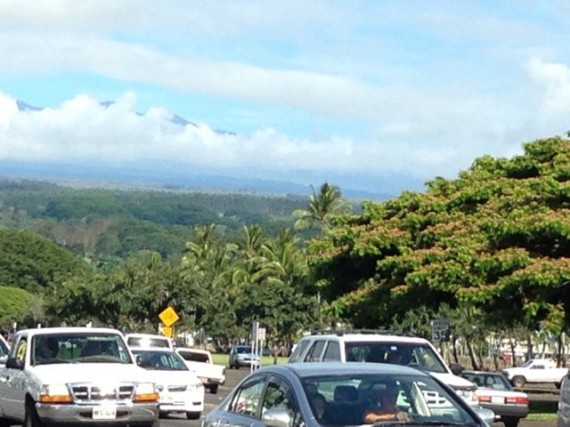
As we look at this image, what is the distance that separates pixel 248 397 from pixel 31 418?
7.51 meters

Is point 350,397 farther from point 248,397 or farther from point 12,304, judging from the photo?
point 12,304

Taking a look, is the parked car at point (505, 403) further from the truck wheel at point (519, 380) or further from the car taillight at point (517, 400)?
the truck wheel at point (519, 380)

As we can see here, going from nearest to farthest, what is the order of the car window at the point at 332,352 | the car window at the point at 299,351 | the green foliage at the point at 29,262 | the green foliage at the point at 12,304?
the car window at the point at 332,352 → the car window at the point at 299,351 → the green foliage at the point at 12,304 → the green foliage at the point at 29,262

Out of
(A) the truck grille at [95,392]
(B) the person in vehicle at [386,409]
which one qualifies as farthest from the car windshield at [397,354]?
(B) the person in vehicle at [386,409]

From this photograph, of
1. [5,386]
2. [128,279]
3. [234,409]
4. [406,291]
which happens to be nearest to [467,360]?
[128,279]

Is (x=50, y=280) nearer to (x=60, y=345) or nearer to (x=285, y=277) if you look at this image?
(x=285, y=277)

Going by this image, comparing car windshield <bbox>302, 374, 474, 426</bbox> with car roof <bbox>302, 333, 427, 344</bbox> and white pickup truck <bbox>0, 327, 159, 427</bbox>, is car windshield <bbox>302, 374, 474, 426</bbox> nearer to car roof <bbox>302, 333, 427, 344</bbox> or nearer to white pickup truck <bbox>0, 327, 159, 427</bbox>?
white pickup truck <bbox>0, 327, 159, 427</bbox>

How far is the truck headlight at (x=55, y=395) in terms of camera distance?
57.9ft

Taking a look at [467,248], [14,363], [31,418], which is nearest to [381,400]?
[31,418]

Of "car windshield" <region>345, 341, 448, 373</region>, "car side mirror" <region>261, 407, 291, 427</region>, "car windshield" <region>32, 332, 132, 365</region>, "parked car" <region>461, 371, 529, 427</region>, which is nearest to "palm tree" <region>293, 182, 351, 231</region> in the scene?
"parked car" <region>461, 371, 529, 427</region>

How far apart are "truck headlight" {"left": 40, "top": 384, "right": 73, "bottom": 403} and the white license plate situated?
0.38m

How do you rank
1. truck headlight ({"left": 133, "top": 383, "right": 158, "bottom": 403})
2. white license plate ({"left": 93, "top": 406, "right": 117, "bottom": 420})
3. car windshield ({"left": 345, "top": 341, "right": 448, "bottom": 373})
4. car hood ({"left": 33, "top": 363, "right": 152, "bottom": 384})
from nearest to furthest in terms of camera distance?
white license plate ({"left": 93, "top": 406, "right": 117, "bottom": 420})
car hood ({"left": 33, "top": 363, "right": 152, "bottom": 384})
truck headlight ({"left": 133, "top": 383, "right": 158, "bottom": 403})
car windshield ({"left": 345, "top": 341, "right": 448, "bottom": 373})

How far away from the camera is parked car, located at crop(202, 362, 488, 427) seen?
32.7ft

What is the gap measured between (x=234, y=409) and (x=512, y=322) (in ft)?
75.3
